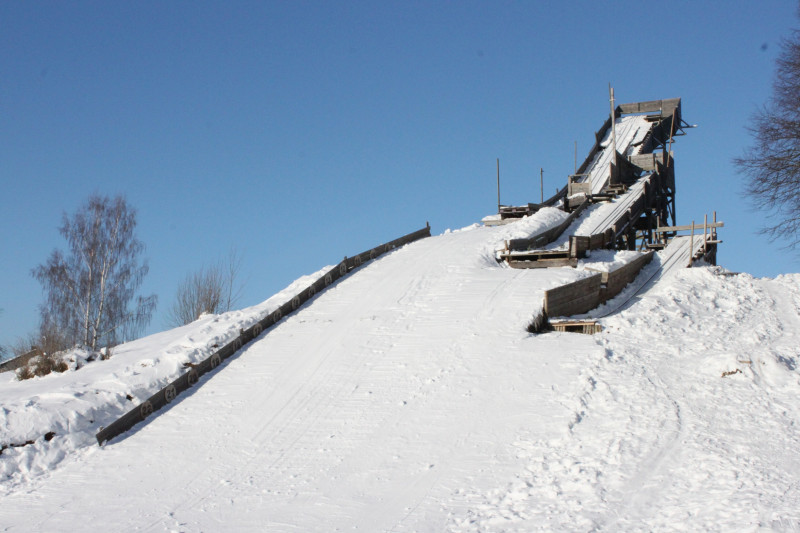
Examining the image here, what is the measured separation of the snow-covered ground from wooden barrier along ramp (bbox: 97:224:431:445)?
24 cm

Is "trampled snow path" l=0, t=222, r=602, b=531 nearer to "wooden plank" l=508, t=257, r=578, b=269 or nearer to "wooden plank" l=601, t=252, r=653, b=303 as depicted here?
"wooden plank" l=601, t=252, r=653, b=303

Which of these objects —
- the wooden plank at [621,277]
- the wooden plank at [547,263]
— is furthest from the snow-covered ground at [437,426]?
the wooden plank at [547,263]

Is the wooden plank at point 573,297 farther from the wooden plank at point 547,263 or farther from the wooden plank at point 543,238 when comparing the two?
Result: the wooden plank at point 543,238

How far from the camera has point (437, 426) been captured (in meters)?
10.1

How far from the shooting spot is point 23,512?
28.2ft

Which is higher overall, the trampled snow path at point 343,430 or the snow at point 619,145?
the snow at point 619,145

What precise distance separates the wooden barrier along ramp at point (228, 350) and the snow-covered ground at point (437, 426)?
0.24 metres

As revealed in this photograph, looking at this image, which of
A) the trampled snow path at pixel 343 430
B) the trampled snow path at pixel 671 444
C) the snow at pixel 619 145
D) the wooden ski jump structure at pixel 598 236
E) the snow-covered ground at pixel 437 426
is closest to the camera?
the trampled snow path at pixel 671 444

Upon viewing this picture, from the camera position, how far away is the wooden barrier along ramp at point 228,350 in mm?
11399

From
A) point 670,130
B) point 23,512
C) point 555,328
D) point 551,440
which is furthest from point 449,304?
point 670,130

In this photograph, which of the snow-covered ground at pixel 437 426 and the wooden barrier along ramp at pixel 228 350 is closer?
the snow-covered ground at pixel 437 426

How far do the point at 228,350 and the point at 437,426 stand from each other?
19.0 ft

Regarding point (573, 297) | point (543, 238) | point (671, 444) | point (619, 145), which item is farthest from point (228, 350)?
point (619, 145)

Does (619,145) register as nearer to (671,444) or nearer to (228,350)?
(228,350)
